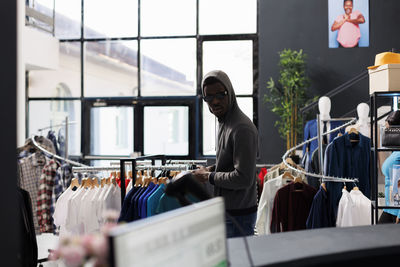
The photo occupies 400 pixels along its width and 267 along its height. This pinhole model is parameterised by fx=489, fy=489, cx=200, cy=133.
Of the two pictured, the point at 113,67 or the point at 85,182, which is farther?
the point at 113,67

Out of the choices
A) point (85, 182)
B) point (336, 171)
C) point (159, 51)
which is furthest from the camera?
point (159, 51)

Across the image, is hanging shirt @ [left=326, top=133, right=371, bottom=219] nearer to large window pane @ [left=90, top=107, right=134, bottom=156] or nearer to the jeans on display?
the jeans on display

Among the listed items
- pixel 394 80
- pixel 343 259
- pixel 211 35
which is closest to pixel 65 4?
pixel 211 35

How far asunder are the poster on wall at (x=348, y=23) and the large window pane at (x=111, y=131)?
12.8ft

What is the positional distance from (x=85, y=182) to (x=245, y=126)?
174 cm

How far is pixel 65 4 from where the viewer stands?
31.1 ft

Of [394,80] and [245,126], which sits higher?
[394,80]

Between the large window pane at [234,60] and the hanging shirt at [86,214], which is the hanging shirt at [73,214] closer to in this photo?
the hanging shirt at [86,214]

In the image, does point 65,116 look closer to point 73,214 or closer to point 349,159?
point 73,214

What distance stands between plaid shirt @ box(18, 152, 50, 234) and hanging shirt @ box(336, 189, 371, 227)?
9.46 ft

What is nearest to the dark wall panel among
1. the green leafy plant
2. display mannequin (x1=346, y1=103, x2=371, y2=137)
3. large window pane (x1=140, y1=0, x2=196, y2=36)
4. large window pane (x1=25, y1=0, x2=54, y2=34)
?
the green leafy plant

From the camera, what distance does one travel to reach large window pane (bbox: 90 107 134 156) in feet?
29.9

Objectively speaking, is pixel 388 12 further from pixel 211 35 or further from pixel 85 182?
pixel 85 182

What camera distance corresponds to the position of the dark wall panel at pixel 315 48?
27.3 ft
